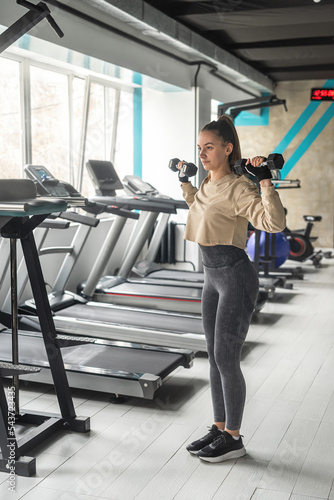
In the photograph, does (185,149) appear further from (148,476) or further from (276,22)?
(148,476)

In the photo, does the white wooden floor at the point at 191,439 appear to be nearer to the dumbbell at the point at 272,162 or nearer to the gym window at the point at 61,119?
the dumbbell at the point at 272,162

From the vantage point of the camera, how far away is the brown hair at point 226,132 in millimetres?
2531

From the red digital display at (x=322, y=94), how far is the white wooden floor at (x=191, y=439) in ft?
21.4

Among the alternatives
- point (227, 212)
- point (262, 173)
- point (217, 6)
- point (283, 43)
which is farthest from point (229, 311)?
point (283, 43)

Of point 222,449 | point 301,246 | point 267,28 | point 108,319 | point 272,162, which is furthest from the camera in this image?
point 301,246

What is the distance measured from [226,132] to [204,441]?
1.39m

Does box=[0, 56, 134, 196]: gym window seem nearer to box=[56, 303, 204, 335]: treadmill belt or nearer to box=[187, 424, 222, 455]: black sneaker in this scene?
box=[56, 303, 204, 335]: treadmill belt

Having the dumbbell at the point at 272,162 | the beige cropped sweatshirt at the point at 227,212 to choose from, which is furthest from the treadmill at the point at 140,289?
the dumbbell at the point at 272,162

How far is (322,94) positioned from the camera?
9836 mm

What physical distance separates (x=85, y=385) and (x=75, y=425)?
468mm

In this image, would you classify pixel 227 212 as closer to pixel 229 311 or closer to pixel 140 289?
pixel 229 311

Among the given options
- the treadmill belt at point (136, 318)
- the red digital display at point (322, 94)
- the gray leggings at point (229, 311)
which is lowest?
the treadmill belt at point (136, 318)

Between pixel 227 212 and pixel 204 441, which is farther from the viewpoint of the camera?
pixel 204 441

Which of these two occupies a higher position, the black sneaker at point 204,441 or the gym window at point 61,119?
the gym window at point 61,119
